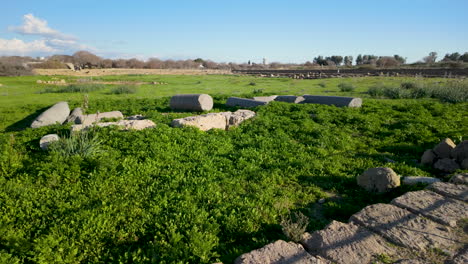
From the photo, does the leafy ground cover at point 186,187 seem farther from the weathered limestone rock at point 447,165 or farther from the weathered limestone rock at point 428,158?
the weathered limestone rock at point 447,165

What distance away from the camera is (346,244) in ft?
12.5

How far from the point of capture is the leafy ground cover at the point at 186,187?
4.09m

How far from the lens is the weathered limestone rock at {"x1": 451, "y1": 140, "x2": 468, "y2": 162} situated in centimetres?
704

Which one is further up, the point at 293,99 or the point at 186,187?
the point at 293,99

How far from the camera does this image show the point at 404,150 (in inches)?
344

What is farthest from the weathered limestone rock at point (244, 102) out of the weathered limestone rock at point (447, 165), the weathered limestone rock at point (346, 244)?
the weathered limestone rock at point (346, 244)

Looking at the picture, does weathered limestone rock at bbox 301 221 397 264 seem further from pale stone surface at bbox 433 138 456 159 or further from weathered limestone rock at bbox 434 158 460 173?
pale stone surface at bbox 433 138 456 159

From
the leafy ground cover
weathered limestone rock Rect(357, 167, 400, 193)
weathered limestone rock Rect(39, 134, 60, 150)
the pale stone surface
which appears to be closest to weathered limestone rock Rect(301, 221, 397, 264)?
the leafy ground cover

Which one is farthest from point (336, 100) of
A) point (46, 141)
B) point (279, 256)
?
point (46, 141)

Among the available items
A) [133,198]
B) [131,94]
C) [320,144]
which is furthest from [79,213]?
[131,94]

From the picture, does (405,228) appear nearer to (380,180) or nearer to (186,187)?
(380,180)

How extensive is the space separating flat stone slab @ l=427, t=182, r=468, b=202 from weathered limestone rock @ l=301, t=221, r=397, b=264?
87.4 inches

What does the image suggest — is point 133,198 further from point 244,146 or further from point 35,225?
point 244,146

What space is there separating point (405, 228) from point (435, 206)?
106 cm
